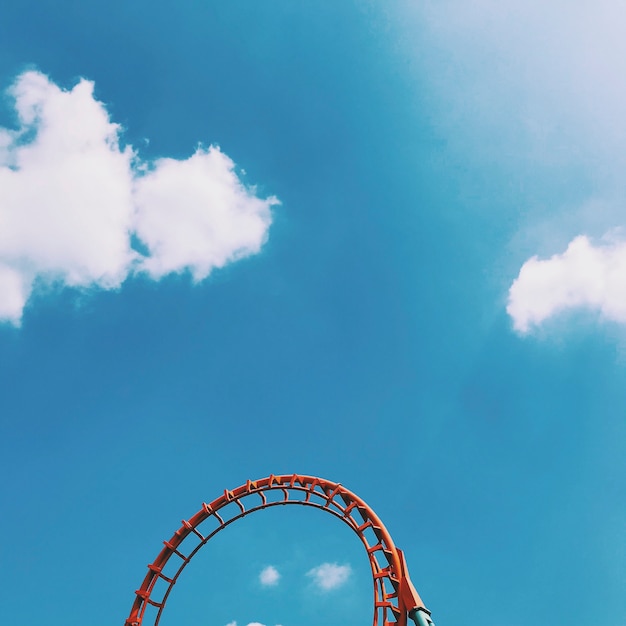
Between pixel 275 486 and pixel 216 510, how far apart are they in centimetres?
224

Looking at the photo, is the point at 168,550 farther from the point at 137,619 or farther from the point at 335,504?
the point at 335,504

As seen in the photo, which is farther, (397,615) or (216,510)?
(216,510)

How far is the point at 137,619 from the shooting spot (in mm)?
20422

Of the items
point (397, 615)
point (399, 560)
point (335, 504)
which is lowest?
point (397, 615)

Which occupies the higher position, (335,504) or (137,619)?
(335,504)

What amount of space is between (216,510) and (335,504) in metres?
4.26

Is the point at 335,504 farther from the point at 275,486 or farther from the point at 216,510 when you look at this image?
the point at 216,510

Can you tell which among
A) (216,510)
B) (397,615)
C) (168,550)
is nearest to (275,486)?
(216,510)

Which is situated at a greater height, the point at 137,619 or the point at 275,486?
the point at 275,486

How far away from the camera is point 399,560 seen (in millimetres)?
18453

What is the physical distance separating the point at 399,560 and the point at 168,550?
813cm

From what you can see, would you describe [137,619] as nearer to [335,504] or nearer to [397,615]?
[335,504]

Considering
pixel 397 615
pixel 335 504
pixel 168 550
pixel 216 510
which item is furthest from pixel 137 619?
pixel 397 615

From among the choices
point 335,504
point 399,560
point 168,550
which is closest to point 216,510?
point 168,550
